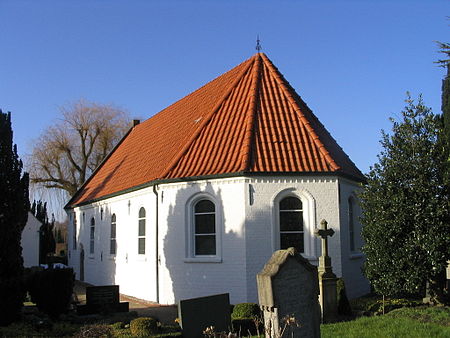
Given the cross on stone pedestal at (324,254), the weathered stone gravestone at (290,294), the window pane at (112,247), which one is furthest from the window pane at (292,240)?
the window pane at (112,247)

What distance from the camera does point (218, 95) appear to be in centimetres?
1939

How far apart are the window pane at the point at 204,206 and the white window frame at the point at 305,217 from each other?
2157mm

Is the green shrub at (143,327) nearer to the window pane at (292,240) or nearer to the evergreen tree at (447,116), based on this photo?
the window pane at (292,240)

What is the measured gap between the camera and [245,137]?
15.5m

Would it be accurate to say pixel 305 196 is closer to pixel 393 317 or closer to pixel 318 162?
pixel 318 162

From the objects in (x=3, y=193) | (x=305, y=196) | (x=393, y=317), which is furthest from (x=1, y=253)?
(x=393, y=317)

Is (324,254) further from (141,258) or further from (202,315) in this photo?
(141,258)

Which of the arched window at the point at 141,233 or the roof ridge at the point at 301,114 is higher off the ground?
the roof ridge at the point at 301,114

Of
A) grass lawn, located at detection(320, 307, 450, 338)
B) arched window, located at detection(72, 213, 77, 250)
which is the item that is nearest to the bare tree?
arched window, located at detection(72, 213, 77, 250)

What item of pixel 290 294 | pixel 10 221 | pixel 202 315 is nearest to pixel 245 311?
pixel 202 315

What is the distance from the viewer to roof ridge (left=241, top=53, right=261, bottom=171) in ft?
48.4

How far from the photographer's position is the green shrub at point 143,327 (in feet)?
34.1

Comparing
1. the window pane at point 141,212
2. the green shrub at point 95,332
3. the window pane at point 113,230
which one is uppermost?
the window pane at point 141,212

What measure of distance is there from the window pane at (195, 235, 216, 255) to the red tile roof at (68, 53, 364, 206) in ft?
6.93
